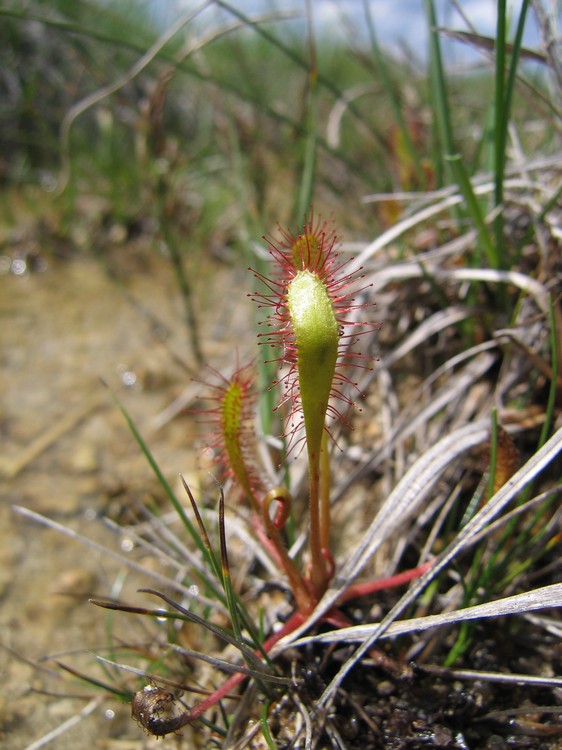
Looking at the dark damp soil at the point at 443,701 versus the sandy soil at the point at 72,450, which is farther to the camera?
the sandy soil at the point at 72,450

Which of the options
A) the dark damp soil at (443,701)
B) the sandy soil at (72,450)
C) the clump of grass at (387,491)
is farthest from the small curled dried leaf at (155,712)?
the sandy soil at (72,450)

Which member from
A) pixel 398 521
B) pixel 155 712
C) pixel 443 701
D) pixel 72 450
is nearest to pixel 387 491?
pixel 398 521

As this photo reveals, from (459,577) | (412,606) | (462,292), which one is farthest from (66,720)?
(462,292)

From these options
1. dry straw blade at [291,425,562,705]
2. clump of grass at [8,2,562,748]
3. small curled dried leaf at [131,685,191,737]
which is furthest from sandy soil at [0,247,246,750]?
dry straw blade at [291,425,562,705]

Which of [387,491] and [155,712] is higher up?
[387,491]

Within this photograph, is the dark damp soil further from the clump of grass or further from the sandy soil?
the sandy soil

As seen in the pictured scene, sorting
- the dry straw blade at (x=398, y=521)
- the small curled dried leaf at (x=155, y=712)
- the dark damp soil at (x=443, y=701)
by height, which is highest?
the dry straw blade at (x=398, y=521)

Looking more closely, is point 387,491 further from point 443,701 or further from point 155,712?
point 155,712

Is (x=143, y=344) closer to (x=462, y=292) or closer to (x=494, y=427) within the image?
(x=462, y=292)

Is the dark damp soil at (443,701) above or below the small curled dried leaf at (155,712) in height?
below

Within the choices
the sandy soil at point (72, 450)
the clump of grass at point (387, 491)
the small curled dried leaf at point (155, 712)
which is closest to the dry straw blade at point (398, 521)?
the clump of grass at point (387, 491)

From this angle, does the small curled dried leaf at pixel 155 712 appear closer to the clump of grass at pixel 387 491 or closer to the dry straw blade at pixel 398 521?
the clump of grass at pixel 387 491
